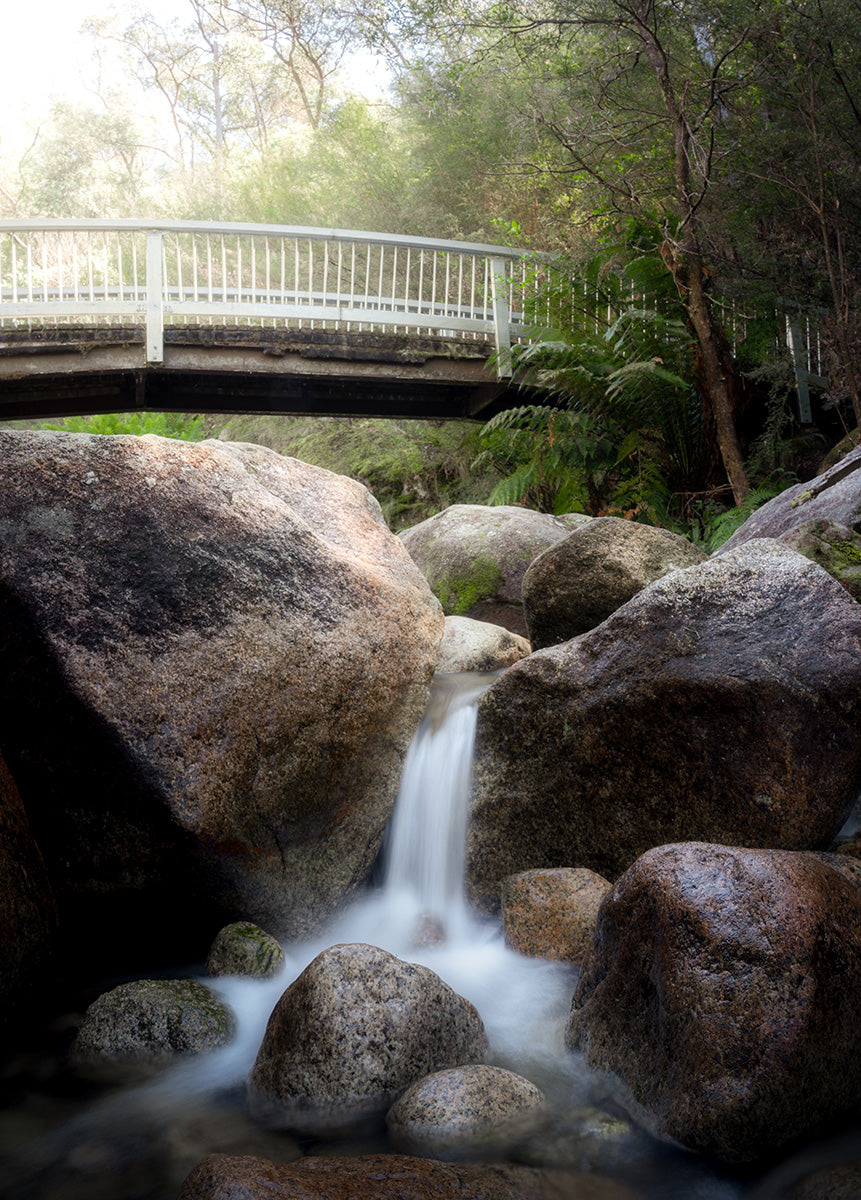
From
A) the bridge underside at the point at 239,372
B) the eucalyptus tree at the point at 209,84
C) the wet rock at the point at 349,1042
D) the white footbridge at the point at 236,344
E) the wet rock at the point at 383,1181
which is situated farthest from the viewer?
the eucalyptus tree at the point at 209,84

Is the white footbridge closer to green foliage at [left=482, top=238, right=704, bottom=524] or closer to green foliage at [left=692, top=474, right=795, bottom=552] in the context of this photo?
green foliage at [left=482, top=238, right=704, bottom=524]

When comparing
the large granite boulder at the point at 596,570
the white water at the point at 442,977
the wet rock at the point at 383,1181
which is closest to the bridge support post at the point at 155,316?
the large granite boulder at the point at 596,570

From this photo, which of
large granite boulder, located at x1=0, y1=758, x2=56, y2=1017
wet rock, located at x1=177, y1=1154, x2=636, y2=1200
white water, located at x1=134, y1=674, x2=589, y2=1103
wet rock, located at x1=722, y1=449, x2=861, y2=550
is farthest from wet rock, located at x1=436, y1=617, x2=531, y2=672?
wet rock, located at x1=177, y1=1154, x2=636, y2=1200

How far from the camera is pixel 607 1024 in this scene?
8.00 ft

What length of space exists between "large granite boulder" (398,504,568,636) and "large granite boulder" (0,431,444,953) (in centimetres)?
355

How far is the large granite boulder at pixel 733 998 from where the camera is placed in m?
2.05

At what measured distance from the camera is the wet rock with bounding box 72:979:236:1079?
105 inches

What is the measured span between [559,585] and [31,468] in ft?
10.2

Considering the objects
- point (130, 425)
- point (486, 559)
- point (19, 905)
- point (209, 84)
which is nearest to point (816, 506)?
point (486, 559)

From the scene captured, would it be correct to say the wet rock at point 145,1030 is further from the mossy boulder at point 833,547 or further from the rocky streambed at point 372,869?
the mossy boulder at point 833,547

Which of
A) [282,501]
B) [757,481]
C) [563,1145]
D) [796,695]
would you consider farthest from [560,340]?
[563,1145]

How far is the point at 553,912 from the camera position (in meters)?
3.26

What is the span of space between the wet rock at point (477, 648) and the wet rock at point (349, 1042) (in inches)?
124

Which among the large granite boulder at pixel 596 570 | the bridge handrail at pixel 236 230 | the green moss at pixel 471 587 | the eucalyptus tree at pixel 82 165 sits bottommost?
the green moss at pixel 471 587
